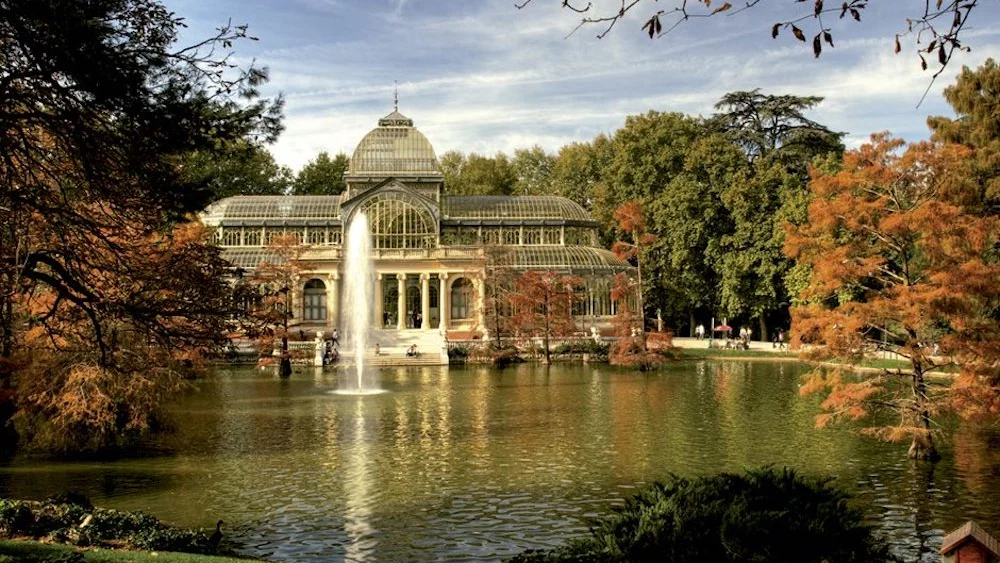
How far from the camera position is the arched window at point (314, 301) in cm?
5622

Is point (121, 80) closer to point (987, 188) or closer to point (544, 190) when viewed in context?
point (987, 188)

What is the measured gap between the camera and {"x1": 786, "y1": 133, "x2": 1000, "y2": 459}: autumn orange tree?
59.8 ft

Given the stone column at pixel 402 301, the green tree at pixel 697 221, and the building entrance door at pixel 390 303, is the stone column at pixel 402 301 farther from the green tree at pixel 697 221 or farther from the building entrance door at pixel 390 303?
the green tree at pixel 697 221

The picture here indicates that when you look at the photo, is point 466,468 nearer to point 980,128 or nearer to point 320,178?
point 980,128

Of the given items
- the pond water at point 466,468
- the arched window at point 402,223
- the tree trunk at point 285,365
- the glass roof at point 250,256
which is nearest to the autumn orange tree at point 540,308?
the tree trunk at point 285,365

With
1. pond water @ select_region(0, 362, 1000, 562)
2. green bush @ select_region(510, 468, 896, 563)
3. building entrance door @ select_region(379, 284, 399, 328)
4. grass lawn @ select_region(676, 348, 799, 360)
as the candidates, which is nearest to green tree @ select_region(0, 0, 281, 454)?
pond water @ select_region(0, 362, 1000, 562)

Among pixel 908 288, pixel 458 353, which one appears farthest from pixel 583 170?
pixel 908 288

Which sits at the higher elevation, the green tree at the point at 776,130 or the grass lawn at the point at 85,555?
the green tree at the point at 776,130

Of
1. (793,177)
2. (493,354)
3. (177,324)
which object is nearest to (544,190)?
(793,177)

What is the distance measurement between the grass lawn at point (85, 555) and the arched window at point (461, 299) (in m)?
47.2

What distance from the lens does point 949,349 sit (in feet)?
60.4

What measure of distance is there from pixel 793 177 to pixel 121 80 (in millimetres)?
45498

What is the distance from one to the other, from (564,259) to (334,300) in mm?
13840

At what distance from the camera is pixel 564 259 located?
57188 millimetres
